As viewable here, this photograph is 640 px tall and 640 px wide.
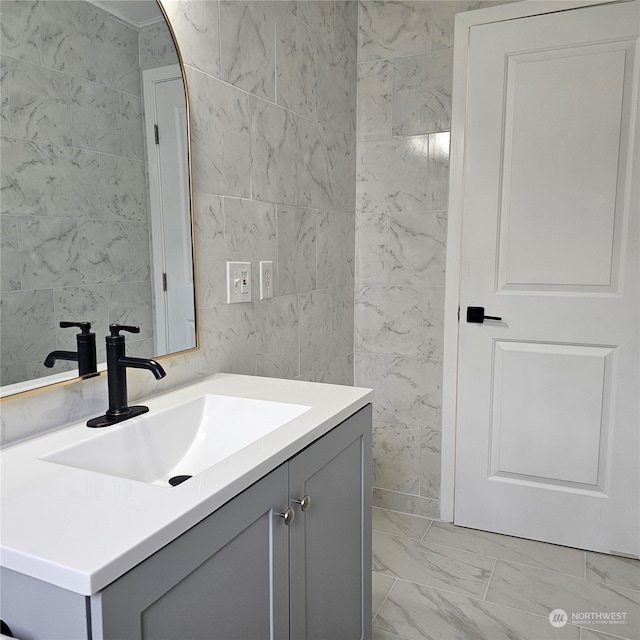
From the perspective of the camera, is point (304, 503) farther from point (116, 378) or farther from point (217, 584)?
point (116, 378)

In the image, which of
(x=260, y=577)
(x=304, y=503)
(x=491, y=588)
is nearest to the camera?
(x=260, y=577)

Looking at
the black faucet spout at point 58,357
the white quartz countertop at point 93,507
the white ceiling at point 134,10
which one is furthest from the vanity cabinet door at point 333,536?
the white ceiling at point 134,10

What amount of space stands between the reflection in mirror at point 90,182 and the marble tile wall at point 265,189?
0.02 m

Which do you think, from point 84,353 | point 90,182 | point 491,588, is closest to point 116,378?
point 84,353

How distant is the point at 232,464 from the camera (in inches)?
37.1

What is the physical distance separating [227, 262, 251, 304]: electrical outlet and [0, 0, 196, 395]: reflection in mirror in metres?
0.19

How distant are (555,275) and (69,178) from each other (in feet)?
5.97

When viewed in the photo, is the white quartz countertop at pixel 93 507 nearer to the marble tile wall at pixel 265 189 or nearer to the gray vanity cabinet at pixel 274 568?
the gray vanity cabinet at pixel 274 568

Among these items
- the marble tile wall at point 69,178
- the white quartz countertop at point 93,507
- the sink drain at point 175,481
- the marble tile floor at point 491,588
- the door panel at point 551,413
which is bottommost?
the marble tile floor at point 491,588

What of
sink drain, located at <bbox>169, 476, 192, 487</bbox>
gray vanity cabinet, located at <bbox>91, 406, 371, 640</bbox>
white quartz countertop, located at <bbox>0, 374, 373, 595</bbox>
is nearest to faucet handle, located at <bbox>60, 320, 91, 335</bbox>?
white quartz countertop, located at <bbox>0, 374, 373, 595</bbox>

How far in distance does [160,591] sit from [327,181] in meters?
1.82

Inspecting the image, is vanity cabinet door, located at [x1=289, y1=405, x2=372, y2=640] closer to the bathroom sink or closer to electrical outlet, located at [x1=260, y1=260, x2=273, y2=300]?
the bathroom sink

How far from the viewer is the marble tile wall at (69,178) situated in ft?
3.42

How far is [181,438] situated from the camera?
1288 mm
